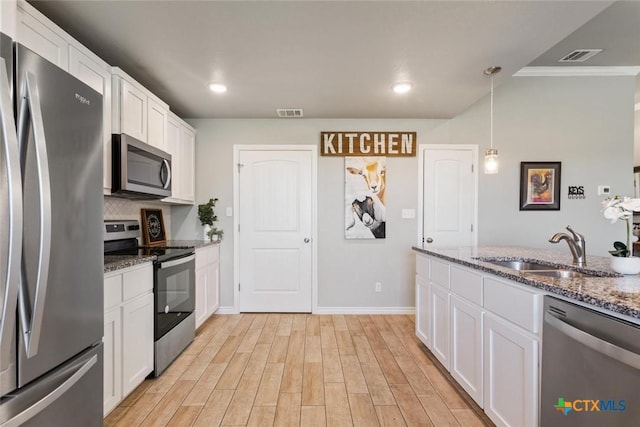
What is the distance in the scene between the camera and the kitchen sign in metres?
3.75

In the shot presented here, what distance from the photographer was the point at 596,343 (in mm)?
1084

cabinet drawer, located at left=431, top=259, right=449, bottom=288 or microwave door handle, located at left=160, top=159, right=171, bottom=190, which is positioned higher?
microwave door handle, located at left=160, top=159, right=171, bottom=190

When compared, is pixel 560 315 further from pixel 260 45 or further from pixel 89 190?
pixel 260 45

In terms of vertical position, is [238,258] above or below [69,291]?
below

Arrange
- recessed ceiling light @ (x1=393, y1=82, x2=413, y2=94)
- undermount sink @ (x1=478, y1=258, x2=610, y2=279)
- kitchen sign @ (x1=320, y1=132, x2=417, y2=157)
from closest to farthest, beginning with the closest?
undermount sink @ (x1=478, y1=258, x2=610, y2=279), recessed ceiling light @ (x1=393, y1=82, x2=413, y2=94), kitchen sign @ (x1=320, y1=132, x2=417, y2=157)

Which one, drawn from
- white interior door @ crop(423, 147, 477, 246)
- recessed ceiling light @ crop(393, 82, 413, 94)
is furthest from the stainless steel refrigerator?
white interior door @ crop(423, 147, 477, 246)

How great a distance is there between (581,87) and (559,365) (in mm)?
3787

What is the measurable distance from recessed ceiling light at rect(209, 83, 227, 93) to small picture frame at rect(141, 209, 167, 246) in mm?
1382

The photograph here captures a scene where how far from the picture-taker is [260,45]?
6.94 feet

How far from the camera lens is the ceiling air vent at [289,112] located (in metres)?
3.42

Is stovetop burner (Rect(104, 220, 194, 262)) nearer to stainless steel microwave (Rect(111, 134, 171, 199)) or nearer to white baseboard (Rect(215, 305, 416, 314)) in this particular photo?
stainless steel microwave (Rect(111, 134, 171, 199))

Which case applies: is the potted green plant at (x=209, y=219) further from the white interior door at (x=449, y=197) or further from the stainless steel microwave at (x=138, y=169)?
the white interior door at (x=449, y=197)

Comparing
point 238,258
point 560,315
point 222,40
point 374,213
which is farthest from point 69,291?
point 374,213

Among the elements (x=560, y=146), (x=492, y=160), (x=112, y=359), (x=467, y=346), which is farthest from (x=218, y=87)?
(x=560, y=146)
